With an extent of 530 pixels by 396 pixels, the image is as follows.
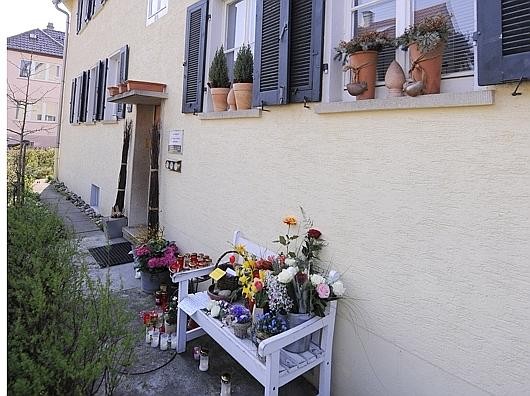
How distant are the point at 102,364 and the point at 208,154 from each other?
3.11 metres

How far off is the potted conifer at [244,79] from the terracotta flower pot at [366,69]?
1381 millimetres

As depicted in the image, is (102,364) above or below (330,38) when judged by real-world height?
below

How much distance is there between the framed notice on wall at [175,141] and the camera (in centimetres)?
520

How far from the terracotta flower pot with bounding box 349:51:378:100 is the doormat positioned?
4.51 meters

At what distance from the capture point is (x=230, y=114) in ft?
13.0

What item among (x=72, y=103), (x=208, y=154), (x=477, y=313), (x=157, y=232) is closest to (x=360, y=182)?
(x=477, y=313)

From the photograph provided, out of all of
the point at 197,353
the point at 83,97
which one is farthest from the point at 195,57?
the point at 83,97

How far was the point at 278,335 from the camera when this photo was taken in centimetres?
235

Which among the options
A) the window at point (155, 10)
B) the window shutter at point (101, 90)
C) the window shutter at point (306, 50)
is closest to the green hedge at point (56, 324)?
the window shutter at point (306, 50)

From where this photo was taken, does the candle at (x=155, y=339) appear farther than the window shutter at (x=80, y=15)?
No

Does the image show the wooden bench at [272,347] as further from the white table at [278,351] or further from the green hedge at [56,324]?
the green hedge at [56,324]

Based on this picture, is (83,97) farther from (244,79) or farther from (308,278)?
(308,278)

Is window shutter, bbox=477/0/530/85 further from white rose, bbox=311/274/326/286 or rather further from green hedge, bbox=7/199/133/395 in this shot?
green hedge, bbox=7/199/133/395

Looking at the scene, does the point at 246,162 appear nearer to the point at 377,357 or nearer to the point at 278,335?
the point at 278,335
